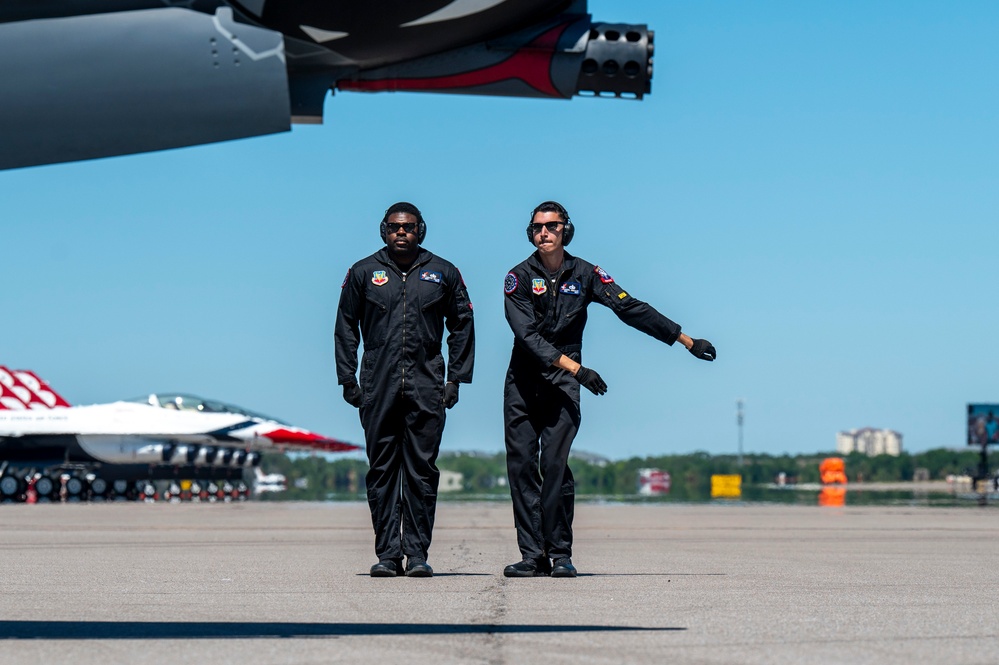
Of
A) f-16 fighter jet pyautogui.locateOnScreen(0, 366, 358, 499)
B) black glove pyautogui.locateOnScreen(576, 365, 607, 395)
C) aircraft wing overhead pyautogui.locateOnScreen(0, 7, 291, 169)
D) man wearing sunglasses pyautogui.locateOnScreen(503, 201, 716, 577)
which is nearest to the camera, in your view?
aircraft wing overhead pyautogui.locateOnScreen(0, 7, 291, 169)

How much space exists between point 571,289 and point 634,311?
1.25 feet

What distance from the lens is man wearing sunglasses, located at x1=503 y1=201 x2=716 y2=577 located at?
6961mm

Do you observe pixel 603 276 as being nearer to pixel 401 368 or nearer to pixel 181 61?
pixel 401 368

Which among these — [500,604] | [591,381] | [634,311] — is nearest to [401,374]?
[591,381]

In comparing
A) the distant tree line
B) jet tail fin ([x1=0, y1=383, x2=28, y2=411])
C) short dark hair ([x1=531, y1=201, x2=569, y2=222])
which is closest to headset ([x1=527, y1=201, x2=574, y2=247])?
Answer: short dark hair ([x1=531, y1=201, x2=569, y2=222])

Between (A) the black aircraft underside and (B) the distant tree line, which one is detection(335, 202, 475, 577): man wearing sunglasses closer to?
(A) the black aircraft underside

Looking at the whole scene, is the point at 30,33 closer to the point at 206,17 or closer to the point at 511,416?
the point at 206,17

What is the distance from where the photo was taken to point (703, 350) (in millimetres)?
6957

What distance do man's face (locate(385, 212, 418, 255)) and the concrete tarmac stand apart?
1846 mm

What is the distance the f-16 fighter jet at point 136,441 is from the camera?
3569cm

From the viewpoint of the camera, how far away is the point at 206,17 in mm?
4457

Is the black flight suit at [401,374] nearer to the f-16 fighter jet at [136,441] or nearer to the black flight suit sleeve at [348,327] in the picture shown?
the black flight suit sleeve at [348,327]

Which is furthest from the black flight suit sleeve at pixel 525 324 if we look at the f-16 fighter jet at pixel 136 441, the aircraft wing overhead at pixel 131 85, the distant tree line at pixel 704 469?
the distant tree line at pixel 704 469

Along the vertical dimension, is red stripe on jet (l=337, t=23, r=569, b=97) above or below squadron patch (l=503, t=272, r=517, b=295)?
above
